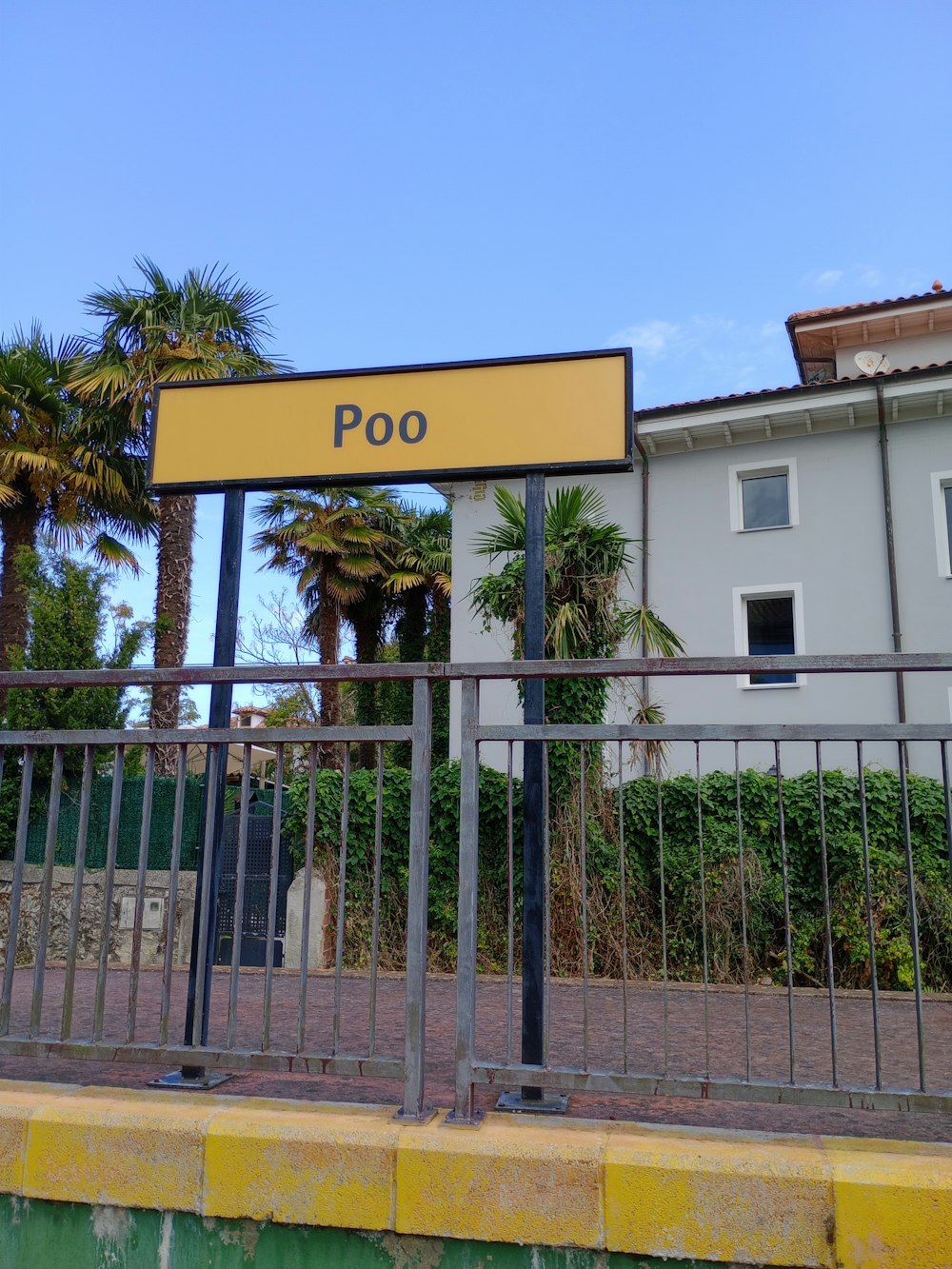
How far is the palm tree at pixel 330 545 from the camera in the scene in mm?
23516

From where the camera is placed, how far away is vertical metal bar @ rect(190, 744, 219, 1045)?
11.5 ft

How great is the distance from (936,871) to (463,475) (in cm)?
730

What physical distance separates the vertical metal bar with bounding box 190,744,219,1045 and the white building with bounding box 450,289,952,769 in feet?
45.3

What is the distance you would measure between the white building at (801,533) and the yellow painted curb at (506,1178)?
1423 centimetres

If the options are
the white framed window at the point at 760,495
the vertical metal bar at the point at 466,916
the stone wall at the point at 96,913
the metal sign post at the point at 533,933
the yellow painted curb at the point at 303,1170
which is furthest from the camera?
the white framed window at the point at 760,495

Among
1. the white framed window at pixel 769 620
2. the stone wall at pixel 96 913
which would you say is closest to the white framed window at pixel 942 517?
the white framed window at pixel 769 620

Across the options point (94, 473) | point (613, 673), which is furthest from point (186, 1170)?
point (94, 473)

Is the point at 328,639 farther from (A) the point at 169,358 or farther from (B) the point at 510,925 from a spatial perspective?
(B) the point at 510,925

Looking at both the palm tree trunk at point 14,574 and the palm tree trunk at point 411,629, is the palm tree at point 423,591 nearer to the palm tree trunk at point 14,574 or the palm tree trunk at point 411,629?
the palm tree trunk at point 411,629

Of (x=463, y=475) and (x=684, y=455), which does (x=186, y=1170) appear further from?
(x=684, y=455)

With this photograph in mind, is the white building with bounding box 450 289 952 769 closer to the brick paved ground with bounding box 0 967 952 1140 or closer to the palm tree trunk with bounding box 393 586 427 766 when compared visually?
the palm tree trunk with bounding box 393 586 427 766

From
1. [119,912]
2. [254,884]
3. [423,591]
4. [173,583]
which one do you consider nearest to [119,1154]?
[254,884]

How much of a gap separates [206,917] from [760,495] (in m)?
17.6

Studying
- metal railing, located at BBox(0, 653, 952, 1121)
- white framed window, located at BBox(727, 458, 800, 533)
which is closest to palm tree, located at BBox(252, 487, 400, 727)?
white framed window, located at BBox(727, 458, 800, 533)
